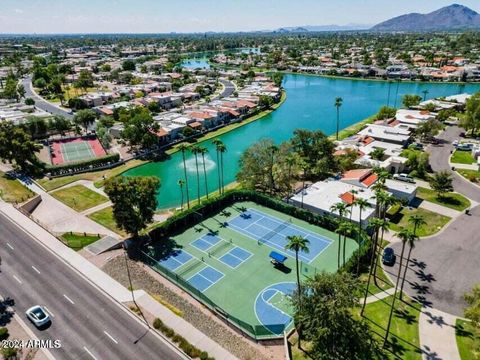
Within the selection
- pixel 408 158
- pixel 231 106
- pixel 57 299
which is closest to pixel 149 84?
pixel 231 106

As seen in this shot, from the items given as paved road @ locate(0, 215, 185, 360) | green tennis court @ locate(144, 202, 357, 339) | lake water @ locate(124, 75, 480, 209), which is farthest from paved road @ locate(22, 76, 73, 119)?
green tennis court @ locate(144, 202, 357, 339)

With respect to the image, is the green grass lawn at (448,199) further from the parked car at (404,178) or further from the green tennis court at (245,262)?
the green tennis court at (245,262)

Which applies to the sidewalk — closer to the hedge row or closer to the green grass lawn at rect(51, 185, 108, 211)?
the hedge row

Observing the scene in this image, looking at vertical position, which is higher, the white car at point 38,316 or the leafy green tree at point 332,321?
the leafy green tree at point 332,321

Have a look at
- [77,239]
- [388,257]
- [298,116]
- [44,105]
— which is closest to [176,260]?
[77,239]

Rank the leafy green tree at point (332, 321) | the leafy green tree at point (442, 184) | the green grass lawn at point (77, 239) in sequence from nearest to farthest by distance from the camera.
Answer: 1. the leafy green tree at point (332, 321)
2. the green grass lawn at point (77, 239)
3. the leafy green tree at point (442, 184)

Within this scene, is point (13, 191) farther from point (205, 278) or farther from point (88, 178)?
point (205, 278)

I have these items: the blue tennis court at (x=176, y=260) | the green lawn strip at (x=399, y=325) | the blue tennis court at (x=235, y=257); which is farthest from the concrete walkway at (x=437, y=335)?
the blue tennis court at (x=176, y=260)
